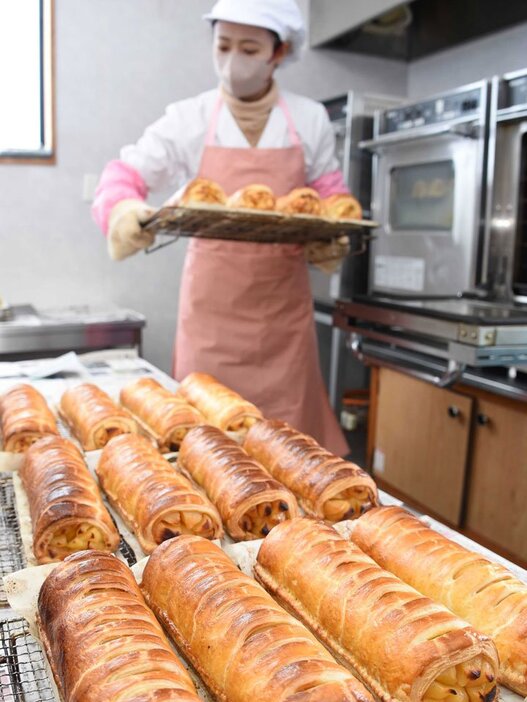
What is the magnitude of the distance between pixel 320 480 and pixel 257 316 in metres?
1.35

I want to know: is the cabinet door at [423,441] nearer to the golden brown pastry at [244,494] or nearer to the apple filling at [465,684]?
the golden brown pastry at [244,494]

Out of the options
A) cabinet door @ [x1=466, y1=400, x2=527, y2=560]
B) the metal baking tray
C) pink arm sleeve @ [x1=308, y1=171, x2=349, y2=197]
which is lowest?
cabinet door @ [x1=466, y1=400, x2=527, y2=560]

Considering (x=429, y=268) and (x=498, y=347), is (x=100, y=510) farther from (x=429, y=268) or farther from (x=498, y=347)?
(x=429, y=268)

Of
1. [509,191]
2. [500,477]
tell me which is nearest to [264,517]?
[500,477]

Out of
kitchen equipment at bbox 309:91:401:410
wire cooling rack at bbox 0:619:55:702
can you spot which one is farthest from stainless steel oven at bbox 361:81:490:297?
wire cooling rack at bbox 0:619:55:702

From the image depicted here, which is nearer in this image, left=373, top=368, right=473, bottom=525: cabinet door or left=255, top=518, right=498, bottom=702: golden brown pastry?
left=255, top=518, right=498, bottom=702: golden brown pastry

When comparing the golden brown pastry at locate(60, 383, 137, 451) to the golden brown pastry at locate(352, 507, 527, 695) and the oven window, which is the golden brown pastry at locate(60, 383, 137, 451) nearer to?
the golden brown pastry at locate(352, 507, 527, 695)

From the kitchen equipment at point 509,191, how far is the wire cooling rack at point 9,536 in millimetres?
2304

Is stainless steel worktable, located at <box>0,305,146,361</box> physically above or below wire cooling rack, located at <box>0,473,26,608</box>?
above

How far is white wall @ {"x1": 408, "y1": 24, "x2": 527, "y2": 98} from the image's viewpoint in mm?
3844

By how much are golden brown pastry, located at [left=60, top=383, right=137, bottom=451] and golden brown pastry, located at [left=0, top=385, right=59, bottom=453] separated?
7cm

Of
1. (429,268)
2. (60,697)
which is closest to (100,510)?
(60,697)

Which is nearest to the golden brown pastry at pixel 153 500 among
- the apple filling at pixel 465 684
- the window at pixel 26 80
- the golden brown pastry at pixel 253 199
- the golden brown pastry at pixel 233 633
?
the golden brown pastry at pixel 233 633

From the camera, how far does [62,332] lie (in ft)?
11.1
